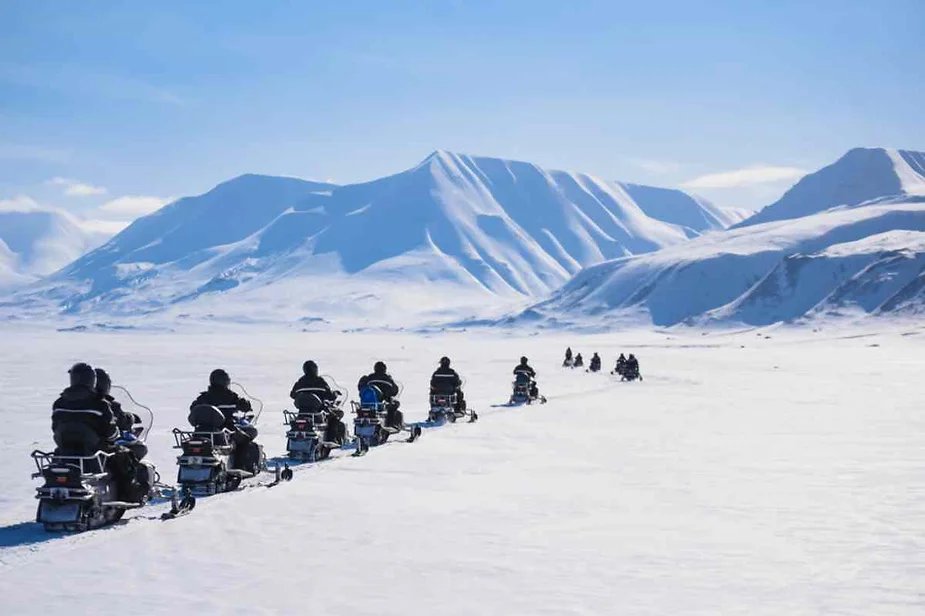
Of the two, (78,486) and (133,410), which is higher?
(133,410)

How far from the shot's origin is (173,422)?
1109 inches

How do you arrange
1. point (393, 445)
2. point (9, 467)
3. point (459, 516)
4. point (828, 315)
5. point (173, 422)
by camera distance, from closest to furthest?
point (459, 516), point (9, 467), point (393, 445), point (173, 422), point (828, 315)

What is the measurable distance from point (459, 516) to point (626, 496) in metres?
3.26

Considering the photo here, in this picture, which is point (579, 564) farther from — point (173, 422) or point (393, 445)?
point (173, 422)

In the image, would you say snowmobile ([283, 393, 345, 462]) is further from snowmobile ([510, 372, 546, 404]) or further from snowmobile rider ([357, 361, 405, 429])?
snowmobile ([510, 372, 546, 404])

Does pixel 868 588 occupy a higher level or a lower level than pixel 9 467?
lower

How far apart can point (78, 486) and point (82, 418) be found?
899mm

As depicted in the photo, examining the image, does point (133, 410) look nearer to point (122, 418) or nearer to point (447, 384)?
point (122, 418)

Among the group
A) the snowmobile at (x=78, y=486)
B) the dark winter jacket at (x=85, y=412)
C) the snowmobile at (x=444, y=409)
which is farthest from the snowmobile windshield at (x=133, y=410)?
the snowmobile at (x=444, y=409)

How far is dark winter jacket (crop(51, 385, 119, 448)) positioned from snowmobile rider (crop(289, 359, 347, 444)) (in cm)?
711

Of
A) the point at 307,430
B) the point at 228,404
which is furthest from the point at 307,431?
the point at 228,404

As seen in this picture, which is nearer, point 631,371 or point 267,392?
point 267,392

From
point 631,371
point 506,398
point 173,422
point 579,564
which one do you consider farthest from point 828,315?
point 579,564

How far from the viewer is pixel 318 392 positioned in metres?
20.8
